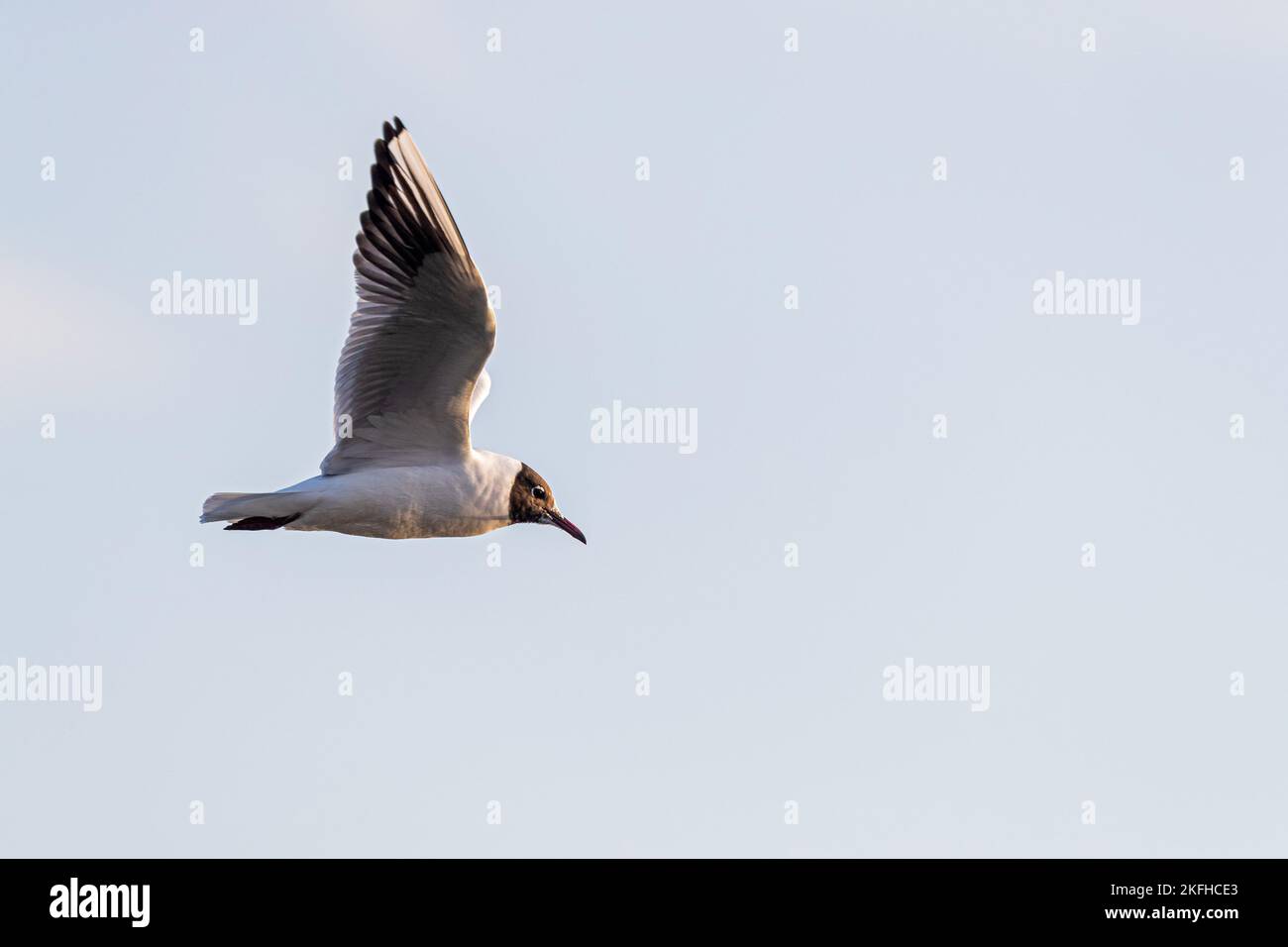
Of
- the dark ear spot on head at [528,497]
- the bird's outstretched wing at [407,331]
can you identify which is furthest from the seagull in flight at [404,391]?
the dark ear spot on head at [528,497]

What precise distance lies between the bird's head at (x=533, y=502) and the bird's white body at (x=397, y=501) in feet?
0.47

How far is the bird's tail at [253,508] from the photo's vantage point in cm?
1477

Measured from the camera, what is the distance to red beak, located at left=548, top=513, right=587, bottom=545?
1636cm

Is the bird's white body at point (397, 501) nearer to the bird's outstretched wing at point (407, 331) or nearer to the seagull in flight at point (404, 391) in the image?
the seagull in flight at point (404, 391)

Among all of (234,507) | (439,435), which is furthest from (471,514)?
(234,507)

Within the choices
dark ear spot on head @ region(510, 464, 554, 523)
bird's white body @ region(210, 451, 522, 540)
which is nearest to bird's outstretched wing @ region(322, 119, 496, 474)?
bird's white body @ region(210, 451, 522, 540)

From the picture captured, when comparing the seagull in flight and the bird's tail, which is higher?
the seagull in flight

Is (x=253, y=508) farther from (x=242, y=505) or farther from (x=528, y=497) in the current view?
(x=528, y=497)

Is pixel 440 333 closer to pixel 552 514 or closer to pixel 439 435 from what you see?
pixel 439 435

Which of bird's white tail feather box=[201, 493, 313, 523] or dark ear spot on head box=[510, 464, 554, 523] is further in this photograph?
dark ear spot on head box=[510, 464, 554, 523]

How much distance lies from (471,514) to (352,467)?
859 mm

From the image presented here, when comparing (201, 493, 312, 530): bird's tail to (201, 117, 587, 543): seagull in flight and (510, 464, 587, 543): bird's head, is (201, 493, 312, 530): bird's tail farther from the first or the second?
(510, 464, 587, 543): bird's head

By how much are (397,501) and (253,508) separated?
0.95 meters

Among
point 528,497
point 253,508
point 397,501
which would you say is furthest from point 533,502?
point 253,508
